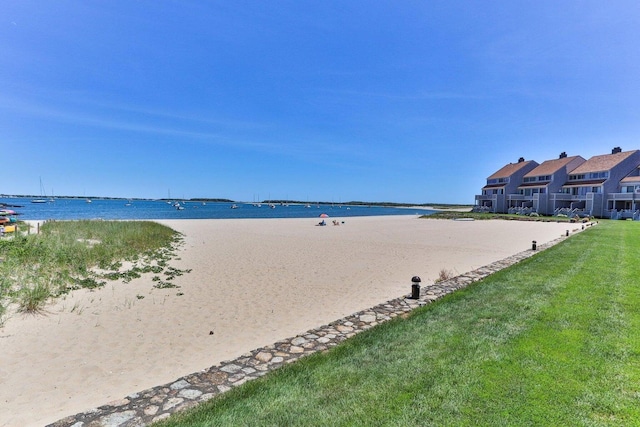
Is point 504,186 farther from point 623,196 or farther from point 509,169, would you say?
point 623,196

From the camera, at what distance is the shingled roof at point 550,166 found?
5191cm

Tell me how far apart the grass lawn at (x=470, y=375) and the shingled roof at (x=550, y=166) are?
187 feet

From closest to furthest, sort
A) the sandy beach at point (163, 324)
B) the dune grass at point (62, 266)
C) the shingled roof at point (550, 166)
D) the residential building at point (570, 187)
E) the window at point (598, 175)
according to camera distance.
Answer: the sandy beach at point (163, 324), the dune grass at point (62, 266), the residential building at point (570, 187), the window at point (598, 175), the shingled roof at point (550, 166)

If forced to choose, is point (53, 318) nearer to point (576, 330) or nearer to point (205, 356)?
point (205, 356)

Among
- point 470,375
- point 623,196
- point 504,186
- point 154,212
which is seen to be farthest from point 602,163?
point 154,212

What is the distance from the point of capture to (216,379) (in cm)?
421

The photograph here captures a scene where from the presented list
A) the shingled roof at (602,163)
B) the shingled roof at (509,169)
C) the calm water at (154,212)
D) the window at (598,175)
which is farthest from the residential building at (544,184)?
the calm water at (154,212)

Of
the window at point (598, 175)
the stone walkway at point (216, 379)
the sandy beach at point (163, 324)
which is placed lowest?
the sandy beach at point (163, 324)

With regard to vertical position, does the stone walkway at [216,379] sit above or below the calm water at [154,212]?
below

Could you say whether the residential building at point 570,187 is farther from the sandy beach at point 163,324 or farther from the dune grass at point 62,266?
the dune grass at point 62,266

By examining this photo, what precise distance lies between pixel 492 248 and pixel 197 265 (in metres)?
16.0

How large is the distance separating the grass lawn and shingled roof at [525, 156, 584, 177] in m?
57.0

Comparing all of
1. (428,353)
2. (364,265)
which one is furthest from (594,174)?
(428,353)

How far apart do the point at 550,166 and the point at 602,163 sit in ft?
26.7
